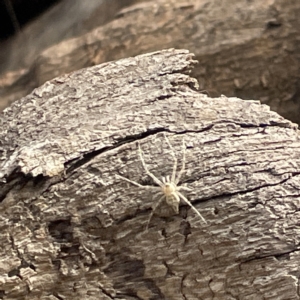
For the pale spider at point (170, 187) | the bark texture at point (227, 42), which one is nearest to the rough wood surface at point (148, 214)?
the pale spider at point (170, 187)

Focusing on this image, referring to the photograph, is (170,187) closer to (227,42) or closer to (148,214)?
(148,214)

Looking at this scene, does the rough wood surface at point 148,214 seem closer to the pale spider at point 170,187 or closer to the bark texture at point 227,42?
the pale spider at point 170,187

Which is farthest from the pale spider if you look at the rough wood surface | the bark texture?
the bark texture

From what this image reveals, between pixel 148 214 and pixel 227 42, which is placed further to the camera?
pixel 227 42

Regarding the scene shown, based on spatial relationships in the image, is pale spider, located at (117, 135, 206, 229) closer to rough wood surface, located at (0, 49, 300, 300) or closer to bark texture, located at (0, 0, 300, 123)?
rough wood surface, located at (0, 49, 300, 300)

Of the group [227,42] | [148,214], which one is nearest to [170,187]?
[148,214]
